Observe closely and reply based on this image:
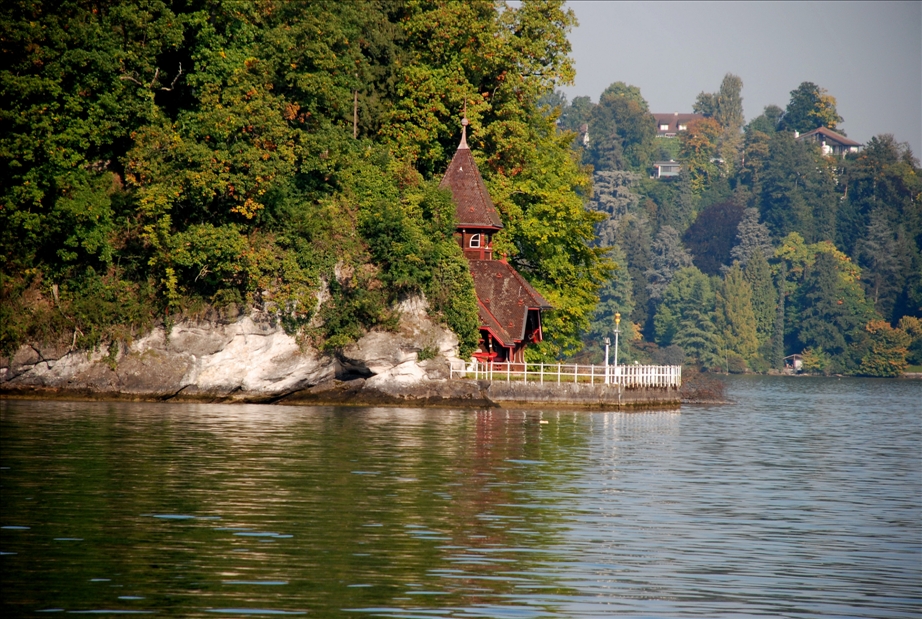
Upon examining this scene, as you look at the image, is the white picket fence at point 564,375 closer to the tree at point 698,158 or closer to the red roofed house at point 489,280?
the red roofed house at point 489,280

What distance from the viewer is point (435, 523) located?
21531 millimetres

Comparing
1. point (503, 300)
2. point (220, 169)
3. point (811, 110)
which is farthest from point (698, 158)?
point (220, 169)

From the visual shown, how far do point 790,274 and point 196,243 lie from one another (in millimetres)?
115407

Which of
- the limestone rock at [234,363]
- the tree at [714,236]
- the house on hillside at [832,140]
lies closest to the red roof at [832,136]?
the house on hillside at [832,140]

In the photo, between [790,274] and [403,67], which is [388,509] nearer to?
[403,67]

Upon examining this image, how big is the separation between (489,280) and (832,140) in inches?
5516

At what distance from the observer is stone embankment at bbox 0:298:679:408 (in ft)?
169

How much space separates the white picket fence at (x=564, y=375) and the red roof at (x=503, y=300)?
6.95 feet

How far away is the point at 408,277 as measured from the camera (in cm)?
5500

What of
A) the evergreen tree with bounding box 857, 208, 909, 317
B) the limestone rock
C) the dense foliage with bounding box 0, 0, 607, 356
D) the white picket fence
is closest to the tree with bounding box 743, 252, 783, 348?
the evergreen tree with bounding box 857, 208, 909, 317

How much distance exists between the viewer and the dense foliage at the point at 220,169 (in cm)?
5050

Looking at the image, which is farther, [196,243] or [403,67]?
[403,67]

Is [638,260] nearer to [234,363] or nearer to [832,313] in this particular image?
[832,313]

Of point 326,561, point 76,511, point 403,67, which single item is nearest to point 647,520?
point 326,561
